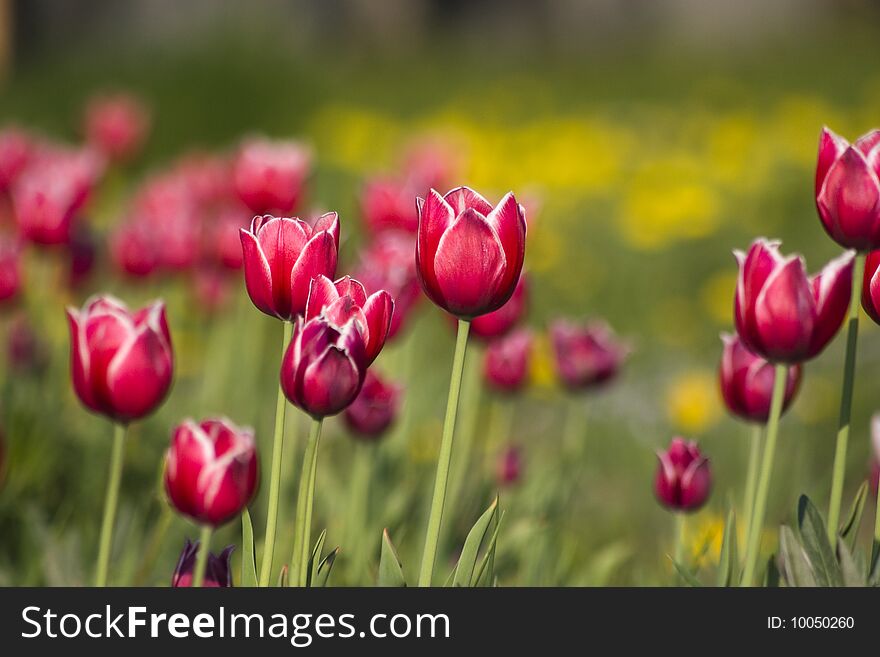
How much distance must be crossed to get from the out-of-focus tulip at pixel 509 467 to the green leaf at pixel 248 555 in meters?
0.94

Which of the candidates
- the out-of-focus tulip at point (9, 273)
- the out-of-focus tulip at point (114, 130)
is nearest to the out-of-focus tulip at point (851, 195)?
the out-of-focus tulip at point (9, 273)

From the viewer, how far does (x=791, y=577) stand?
3.72 feet

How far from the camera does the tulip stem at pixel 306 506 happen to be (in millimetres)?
1089

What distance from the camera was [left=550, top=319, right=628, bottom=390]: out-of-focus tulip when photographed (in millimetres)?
1950

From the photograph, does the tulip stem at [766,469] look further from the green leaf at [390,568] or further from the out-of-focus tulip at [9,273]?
the out-of-focus tulip at [9,273]

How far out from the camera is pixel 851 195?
3.76 ft

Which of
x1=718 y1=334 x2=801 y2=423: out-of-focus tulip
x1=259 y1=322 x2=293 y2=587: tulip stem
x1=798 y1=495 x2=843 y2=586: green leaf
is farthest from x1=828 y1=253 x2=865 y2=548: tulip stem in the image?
x1=259 y1=322 x2=293 y2=587: tulip stem

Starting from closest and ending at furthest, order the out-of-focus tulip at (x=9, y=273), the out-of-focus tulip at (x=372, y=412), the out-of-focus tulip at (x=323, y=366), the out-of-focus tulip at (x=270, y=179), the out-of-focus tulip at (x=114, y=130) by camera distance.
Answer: the out-of-focus tulip at (x=323, y=366), the out-of-focus tulip at (x=372, y=412), the out-of-focus tulip at (x=9, y=273), the out-of-focus tulip at (x=270, y=179), the out-of-focus tulip at (x=114, y=130)

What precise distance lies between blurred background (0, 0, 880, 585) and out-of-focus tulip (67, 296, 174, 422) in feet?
1.31

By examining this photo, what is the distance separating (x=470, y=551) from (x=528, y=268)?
1132mm

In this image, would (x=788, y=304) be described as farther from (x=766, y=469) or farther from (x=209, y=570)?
(x=209, y=570)

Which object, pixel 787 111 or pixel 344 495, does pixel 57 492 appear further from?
pixel 787 111

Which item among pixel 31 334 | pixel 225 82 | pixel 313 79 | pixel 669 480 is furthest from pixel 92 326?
pixel 313 79

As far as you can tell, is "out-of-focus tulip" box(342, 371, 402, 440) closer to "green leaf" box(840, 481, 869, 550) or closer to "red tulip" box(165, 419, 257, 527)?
"red tulip" box(165, 419, 257, 527)
